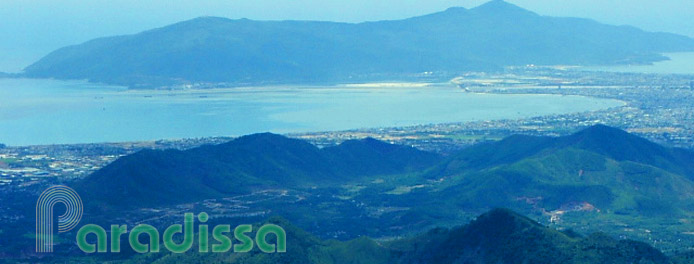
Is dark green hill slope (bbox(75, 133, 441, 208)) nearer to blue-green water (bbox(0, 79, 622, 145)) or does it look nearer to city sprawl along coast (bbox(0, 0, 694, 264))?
city sprawl along coast (bbox(0, 0, 694, 264))

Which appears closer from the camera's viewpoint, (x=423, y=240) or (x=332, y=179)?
(x=423, y=240)

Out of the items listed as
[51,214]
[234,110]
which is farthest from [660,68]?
[51,214]

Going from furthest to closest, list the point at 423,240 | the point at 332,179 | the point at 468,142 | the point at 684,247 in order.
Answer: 1. the point at 468,142
2. the point at 332,179
3. the point at 684,247
4. the point at 423,240

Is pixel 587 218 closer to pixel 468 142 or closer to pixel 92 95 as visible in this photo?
pixel 468 142

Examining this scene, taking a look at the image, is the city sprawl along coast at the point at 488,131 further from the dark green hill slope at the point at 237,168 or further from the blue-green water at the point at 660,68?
the blue-green water at the point at 660,68

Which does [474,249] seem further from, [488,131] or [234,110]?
[234,110]

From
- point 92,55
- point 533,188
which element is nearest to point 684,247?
point 533,188

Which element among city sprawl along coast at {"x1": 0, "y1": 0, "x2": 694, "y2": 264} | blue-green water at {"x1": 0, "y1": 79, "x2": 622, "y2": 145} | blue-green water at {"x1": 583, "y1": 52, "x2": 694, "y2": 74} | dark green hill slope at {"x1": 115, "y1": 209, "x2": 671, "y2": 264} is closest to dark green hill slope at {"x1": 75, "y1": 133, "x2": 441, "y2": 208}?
city sprawl along coast at {"x1": 0, "y1": 0, "x2": 694, "y2": 264}

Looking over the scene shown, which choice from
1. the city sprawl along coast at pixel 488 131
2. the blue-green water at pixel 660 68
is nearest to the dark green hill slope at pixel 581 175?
the city sprawl along coast at pixel 488 131
